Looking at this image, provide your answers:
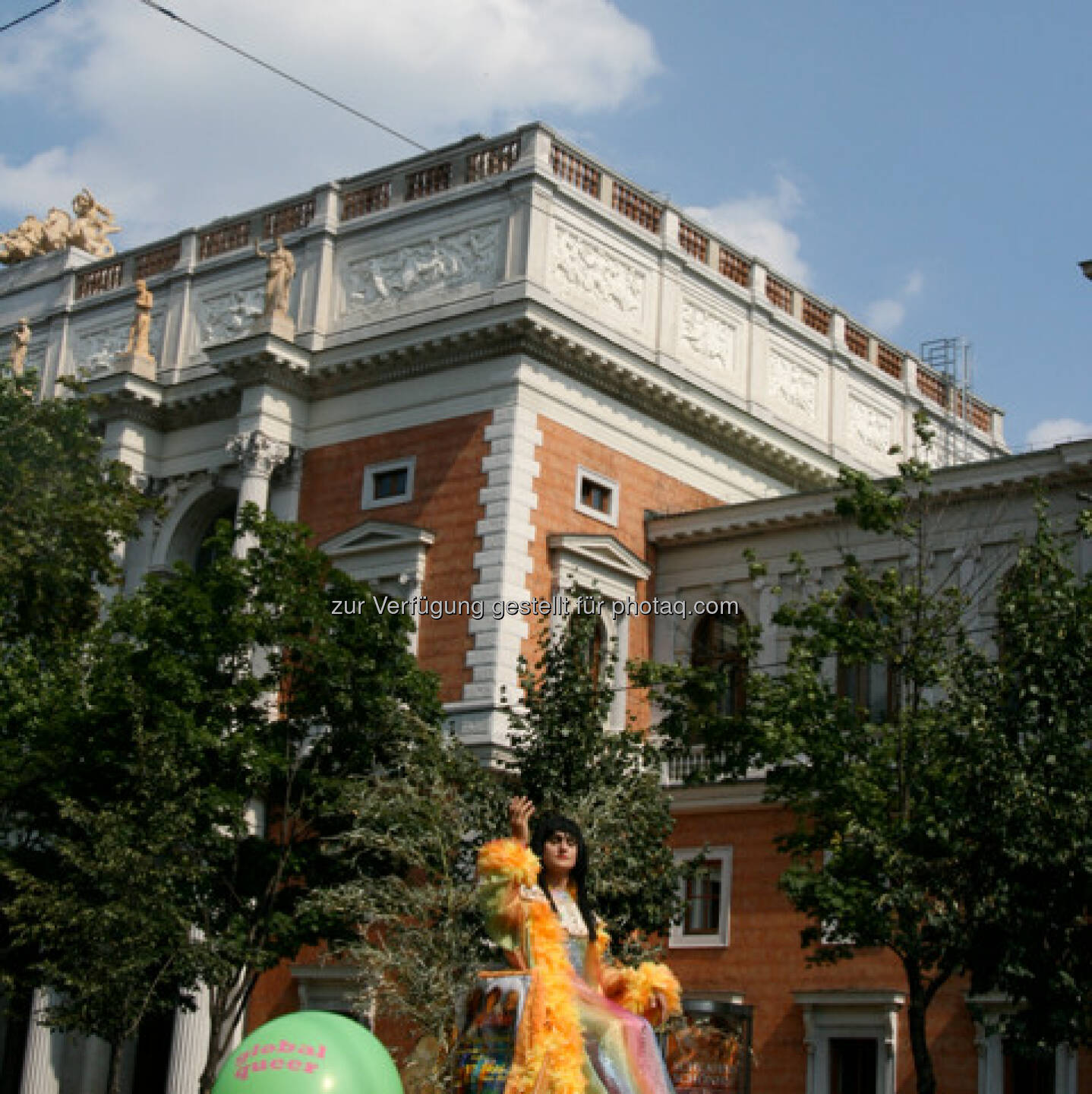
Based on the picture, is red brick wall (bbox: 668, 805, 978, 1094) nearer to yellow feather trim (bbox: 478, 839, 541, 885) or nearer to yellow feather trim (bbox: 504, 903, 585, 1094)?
yellow feather trim (bbox: 478, 839, 541, 885)

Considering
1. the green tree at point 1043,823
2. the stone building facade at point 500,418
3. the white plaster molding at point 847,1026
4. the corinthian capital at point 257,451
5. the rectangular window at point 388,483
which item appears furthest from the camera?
the corinthian capital at point 257,451

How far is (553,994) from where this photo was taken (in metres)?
11.1

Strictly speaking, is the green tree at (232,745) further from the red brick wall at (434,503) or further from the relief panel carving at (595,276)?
the relief panel carving at (595,276)

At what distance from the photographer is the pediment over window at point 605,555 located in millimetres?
34188

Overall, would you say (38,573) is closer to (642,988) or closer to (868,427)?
(868,427)

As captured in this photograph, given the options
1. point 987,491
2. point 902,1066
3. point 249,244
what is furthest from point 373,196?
point 902,1066

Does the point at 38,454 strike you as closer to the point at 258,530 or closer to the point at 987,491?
the point at 258,530

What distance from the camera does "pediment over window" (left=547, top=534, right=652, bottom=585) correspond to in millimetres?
34188

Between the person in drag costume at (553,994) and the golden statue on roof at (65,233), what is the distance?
36314mm

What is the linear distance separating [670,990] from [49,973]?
652 inches

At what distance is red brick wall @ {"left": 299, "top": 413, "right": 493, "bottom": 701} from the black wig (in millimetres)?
20835

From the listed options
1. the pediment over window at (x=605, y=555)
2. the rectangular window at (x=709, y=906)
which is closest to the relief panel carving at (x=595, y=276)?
the pediment over window at (x=605, y=555)

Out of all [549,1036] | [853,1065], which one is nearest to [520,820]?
[549,1036]

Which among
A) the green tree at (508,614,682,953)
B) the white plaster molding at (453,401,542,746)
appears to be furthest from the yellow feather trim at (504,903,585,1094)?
the white plaster molding at (453,401,542,746)
